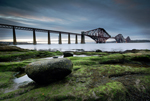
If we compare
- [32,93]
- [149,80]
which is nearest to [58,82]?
[32,93]

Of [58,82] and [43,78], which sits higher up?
[43,78]

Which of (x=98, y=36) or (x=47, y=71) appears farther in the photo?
(x=98, y=36)

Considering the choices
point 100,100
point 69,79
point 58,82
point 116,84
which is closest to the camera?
point 100,100

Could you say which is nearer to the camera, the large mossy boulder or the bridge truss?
the large mossy boulder

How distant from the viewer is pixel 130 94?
2.55 meters

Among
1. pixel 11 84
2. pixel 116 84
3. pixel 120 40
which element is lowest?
pixel 11 84

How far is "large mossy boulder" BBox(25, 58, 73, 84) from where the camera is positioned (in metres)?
2.95

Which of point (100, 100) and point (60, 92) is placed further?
point (60, 92)

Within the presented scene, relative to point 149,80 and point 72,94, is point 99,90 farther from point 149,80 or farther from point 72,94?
point 149,80

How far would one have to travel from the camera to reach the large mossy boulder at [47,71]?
2.95 m

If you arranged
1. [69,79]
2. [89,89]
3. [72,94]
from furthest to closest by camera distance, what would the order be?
[69,79], [89,89], [72,94]

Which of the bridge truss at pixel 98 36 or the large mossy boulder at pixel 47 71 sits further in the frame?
the bridge truss at pixel 98 36

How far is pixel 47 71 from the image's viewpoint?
296cm

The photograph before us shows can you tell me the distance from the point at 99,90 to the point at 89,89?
0.30 metres
